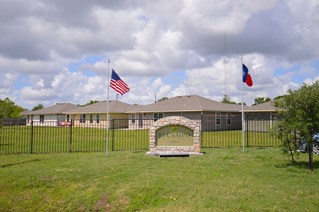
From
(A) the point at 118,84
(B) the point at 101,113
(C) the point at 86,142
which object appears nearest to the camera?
(A) the point at 118,84

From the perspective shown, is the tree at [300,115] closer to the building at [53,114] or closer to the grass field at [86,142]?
the grass field at [86,142]

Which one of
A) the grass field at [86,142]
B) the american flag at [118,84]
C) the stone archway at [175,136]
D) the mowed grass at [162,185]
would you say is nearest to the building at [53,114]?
the grass field at [86,142]

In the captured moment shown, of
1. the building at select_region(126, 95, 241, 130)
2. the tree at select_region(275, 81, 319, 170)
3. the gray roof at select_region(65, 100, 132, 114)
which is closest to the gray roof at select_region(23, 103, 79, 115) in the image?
the gray roof at select_region(65, 100, 132, 114)

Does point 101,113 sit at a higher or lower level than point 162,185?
higher

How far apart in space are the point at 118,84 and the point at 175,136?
3.32 metres

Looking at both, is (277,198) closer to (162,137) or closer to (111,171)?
(111,171)

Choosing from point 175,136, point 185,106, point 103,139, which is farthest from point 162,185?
point 185,106

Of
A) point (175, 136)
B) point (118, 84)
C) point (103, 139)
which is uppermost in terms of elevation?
point (118, 84)

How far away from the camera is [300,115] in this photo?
31.9 feet

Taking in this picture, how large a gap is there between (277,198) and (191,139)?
22.6 ft

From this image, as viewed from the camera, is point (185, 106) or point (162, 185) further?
point (185, 106)

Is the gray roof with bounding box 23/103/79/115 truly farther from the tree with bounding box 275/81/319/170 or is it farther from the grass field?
the tree with bounding box 275/81/319/170

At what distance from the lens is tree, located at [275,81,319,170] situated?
966 centimetres

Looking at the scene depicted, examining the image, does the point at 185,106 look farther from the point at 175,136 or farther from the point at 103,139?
Result: the point at 175,136
